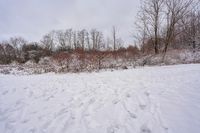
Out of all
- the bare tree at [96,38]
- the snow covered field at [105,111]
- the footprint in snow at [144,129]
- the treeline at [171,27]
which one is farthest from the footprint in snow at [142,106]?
the bare tree at [96,38]

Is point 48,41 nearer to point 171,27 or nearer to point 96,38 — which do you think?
point 96,38

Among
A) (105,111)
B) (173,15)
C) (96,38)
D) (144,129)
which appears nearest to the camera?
(144,129)

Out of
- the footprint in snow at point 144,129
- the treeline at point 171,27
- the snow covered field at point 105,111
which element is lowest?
the footprint in snow at point 144,129

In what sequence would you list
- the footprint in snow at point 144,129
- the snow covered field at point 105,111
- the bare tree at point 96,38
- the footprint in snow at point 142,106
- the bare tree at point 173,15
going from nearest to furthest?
1. the footprint in snow at point 144,129
2. the snow covered field at point 105,111
3. the footprint in snow at point 142,106
4. the bare tree at point 173,15
5. the bare tree at point 96,38

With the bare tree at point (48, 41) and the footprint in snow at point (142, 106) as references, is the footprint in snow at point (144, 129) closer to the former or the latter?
the footprint in snow at point (142, 106)

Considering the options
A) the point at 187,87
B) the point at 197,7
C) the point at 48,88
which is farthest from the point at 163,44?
the point at 48,88

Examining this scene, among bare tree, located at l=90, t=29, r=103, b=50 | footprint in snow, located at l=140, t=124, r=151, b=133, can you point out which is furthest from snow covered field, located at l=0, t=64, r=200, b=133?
bare tree, located at l=90, t=29, r=103, b=50

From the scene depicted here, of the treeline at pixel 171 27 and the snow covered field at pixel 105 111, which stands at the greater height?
the treeline at pixel 171 27

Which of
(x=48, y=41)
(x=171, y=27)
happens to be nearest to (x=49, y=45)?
(x=48, y=41)

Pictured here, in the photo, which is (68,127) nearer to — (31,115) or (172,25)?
(31,115)

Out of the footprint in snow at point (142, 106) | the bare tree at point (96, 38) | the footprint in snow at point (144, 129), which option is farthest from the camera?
the bare tree at point (96, 38)

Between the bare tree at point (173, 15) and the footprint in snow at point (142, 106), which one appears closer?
the footprint in snow at point (142, 106)

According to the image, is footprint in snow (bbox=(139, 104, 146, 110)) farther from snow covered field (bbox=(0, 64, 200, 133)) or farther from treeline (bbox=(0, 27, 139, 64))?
treeline (bbox=(0, 27, 139, 64))

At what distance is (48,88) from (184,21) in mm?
16094
